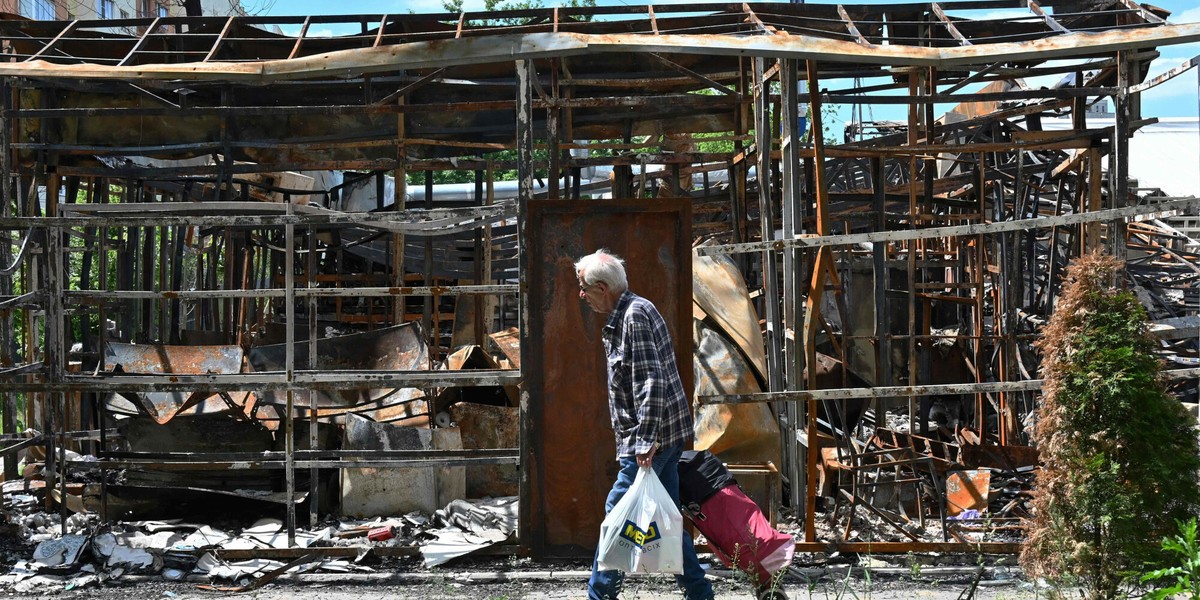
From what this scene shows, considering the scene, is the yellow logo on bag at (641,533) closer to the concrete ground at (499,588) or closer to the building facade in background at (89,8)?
the concrete ground at (499,588)

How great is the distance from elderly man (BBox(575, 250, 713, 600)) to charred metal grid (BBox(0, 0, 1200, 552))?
1.05 m

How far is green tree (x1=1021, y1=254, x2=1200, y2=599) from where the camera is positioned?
165 inches

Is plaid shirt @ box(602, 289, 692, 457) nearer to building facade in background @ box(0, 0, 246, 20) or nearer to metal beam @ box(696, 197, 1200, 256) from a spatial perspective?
metal beam @ box(696, 197, 1200, 256)

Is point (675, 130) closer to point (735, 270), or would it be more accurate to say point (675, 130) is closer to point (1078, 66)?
point (735, 270)

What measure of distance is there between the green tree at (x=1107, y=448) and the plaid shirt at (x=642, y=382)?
5.39ft

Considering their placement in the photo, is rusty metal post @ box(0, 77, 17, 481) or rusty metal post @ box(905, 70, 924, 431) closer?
rusty metal post @ box(0, 77, 17, 481)

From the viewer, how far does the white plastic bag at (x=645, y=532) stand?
437 cm

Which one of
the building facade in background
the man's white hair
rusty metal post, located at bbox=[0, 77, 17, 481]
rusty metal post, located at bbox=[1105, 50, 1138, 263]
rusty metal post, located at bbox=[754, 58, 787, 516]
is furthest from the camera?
the building facade in background

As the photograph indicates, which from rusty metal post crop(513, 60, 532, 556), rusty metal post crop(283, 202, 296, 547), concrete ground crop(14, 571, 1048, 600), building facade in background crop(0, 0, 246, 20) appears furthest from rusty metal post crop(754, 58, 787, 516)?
building facade in background crop(0, 0, 246, 20)

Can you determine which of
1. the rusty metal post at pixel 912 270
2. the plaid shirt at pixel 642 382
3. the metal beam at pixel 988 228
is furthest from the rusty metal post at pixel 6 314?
the rusty metal post at pixel 912 270

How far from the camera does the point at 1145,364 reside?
4.27 m

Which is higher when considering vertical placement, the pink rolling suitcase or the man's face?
the man's face

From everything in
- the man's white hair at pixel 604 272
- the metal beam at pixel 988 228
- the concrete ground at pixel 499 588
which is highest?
the metal beam at pixel 988 228

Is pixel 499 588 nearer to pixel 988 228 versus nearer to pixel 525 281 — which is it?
pixel 525 281
